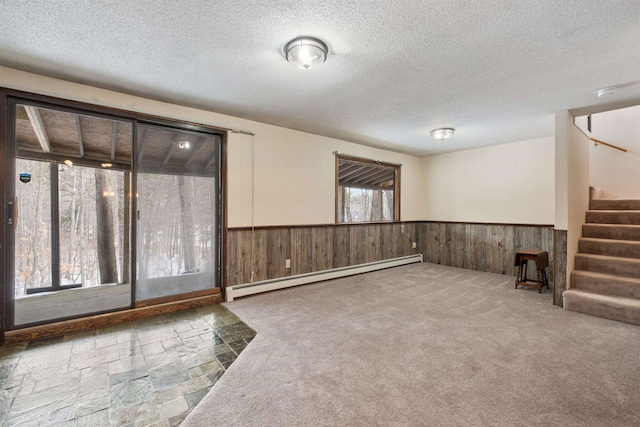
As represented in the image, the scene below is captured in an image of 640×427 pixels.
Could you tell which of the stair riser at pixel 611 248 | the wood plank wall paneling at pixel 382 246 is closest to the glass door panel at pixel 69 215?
the wood plank wall paneling at pixel 382 246

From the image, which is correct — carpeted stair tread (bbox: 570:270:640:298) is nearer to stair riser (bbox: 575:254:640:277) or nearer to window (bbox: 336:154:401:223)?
stair riser (bbox: 575:254:640:277)

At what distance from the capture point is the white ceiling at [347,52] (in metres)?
1.76

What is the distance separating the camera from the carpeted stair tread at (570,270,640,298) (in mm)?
3121

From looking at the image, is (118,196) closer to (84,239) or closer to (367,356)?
(84,239)

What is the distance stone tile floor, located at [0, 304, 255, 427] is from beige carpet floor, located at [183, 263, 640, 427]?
19 centimetres

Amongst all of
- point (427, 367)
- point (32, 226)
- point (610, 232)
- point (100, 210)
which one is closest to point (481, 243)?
point (610, 232)

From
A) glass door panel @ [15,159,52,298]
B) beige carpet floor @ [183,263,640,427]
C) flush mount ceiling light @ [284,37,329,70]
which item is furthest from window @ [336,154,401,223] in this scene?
glass door panel @ [15,159,52,298]

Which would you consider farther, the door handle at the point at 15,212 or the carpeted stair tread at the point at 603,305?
the carpeted stair tread at the point at 603,305

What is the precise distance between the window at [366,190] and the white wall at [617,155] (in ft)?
11.2

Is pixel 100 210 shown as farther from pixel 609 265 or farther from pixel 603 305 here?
pixel 609 265

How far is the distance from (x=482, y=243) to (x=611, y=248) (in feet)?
6.17

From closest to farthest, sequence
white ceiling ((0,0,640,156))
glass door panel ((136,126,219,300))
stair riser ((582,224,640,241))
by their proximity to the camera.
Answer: white ceiling ((0,0,640,156)) → glass door panel ((136,126,219,300)) → stair riser ((582,224,640,241))

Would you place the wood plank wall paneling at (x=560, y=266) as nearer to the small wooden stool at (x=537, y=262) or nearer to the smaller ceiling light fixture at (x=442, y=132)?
the small wooden stool at (x=537, y=262)

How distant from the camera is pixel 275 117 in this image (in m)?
3.83
